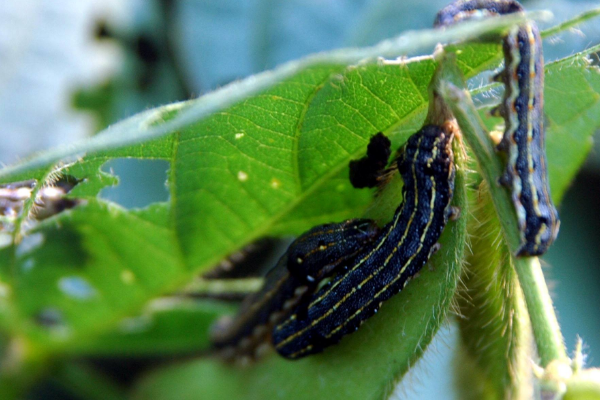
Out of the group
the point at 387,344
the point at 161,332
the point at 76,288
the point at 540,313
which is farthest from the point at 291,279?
the point at 76,288

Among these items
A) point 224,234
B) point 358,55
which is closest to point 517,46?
point 358,55

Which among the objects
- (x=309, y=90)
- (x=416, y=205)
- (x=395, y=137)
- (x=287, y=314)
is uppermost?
(x=309, y=90)

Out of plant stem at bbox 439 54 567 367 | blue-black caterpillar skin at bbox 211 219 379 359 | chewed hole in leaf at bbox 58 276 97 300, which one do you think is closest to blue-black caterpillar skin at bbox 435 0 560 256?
plant stem at bbox 439 54 567 367

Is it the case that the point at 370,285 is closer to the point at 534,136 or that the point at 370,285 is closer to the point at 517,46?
the point at 534,136

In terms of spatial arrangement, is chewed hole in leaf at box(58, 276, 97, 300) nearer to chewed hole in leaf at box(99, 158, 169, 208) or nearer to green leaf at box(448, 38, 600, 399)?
chewed hole in leaf at box(99, 158, 169, 208)

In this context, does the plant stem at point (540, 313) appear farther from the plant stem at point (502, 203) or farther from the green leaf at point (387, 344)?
the green leaf at point (387, 344)
